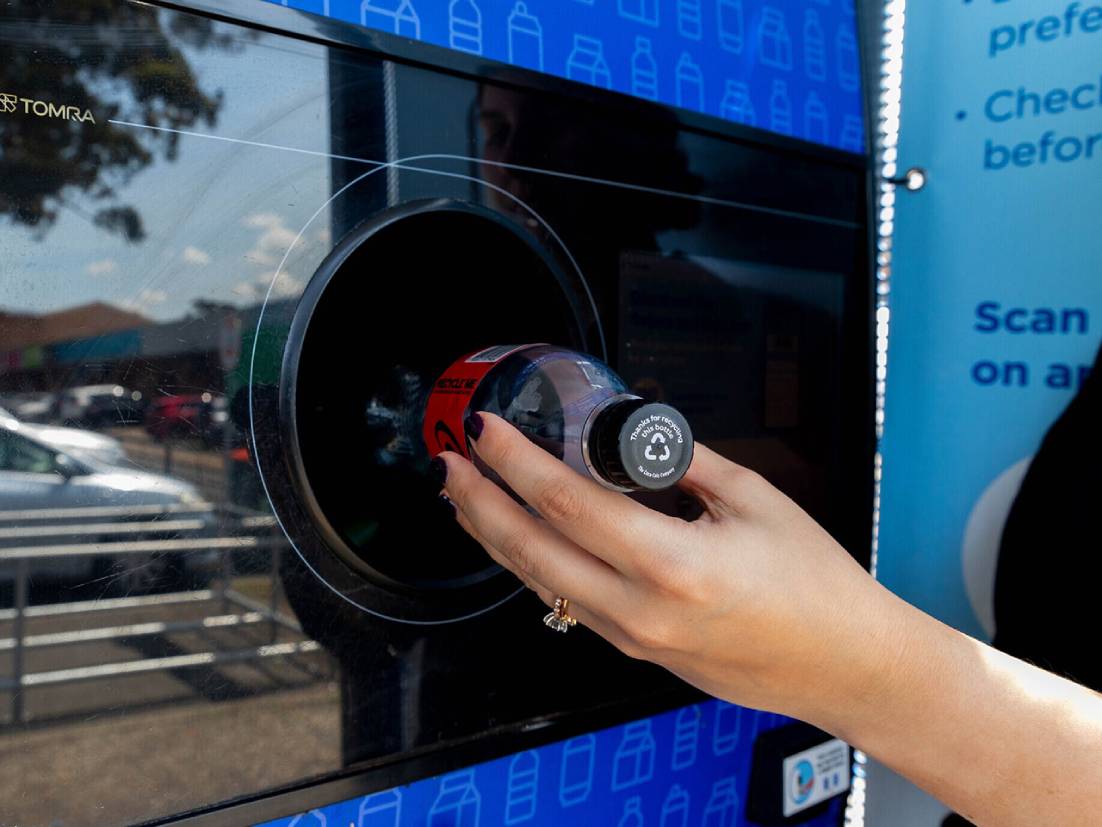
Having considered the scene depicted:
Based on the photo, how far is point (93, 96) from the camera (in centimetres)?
67

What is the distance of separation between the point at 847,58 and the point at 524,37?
543mm

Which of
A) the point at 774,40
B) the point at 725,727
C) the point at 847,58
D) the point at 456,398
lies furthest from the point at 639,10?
the point at 725,727

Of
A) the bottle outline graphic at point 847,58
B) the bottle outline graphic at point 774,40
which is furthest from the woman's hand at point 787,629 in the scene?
the bottle outline graphic at point 847,58

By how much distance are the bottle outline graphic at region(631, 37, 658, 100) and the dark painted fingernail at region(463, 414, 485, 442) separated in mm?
453

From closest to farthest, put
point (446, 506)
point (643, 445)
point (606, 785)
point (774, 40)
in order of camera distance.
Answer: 1. point (643, 445)
2. point (446, 506)
3. point (606, 785)
4. point (774, 40)

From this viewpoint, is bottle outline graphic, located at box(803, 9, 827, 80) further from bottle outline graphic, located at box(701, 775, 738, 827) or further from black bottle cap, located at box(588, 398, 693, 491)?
bottle outline graphic, located at box(701, 775, 738, 827)

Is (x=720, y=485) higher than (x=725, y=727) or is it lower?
higher

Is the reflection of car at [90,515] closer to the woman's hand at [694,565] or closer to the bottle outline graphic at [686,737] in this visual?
the woman's hand at [694,565]

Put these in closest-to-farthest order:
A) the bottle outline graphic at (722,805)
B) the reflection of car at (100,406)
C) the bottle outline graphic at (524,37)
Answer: the reflection of car at (100,406) < the bottle outline graphic at (524,37) < the bottle outline graphic at (722,805)

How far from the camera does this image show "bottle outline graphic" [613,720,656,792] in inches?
39.4

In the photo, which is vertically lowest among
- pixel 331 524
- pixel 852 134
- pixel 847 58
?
pixel 331 524

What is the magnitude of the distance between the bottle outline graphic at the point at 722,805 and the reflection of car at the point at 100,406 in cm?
80

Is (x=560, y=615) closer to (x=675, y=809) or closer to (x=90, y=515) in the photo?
(x=90, y=515)

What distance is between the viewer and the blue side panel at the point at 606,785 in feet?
2.76
